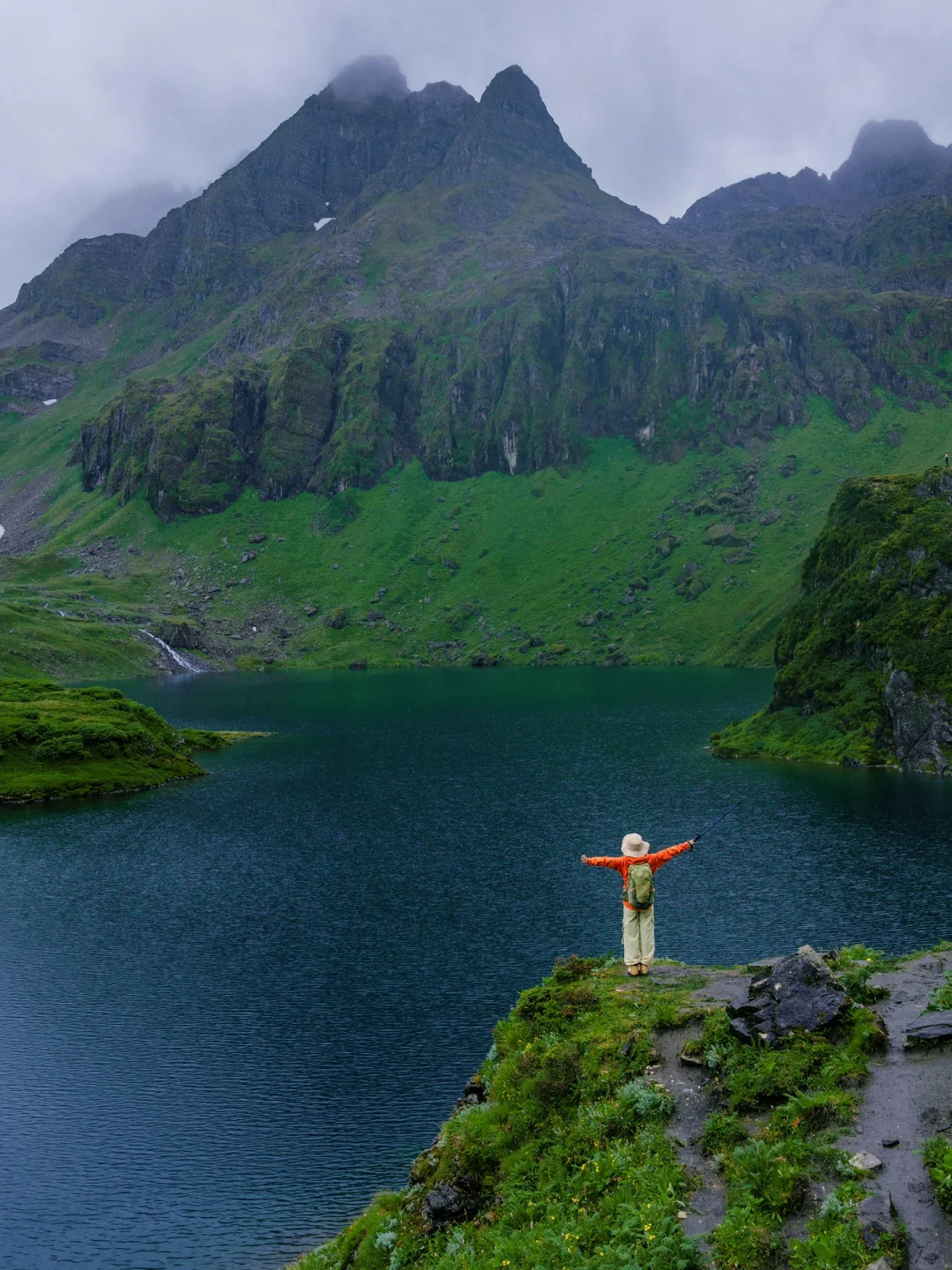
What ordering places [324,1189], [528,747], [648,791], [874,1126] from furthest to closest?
[528,747], [648,791], [324,1189], [874,1126]

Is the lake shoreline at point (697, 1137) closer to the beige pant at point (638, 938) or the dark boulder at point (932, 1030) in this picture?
the dark boulder at point (932, 1030)

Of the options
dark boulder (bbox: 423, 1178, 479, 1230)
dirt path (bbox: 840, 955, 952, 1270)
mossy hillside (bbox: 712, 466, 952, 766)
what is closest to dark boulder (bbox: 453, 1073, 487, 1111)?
dark boulder (bbox: 423, 1178, 479, 1230)

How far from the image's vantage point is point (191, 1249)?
1108 inches

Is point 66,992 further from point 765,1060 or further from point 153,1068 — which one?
point 765,1060

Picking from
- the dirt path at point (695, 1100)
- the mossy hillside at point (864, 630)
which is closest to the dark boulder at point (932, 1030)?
the dirt path at point (695, 1100)

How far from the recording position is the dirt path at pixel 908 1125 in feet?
49.5

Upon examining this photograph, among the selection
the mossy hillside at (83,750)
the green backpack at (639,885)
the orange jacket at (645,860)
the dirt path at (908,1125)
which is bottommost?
the mossy hillside at (83,750)

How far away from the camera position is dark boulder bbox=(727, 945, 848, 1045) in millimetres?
21484

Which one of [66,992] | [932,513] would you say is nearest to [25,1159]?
[66,992]

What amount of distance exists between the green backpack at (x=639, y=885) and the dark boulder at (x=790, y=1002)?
4.71m

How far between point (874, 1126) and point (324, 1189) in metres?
21.2

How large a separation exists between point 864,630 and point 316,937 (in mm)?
83691

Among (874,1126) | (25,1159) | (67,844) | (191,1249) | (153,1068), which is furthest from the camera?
(67,844)

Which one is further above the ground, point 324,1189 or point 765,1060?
point 765,1060
